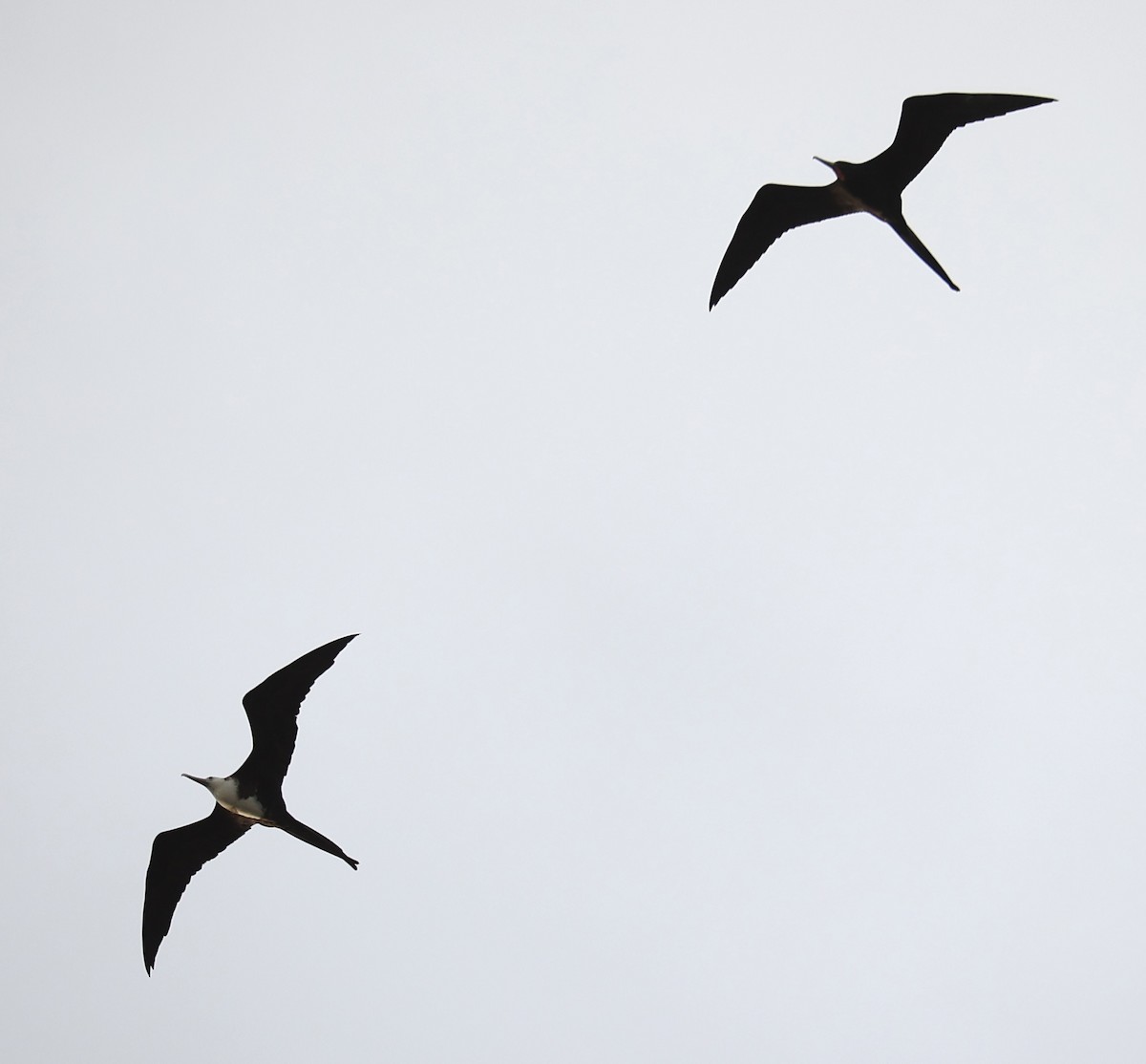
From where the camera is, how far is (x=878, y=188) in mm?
12555

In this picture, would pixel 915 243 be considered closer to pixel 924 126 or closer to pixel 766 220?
pixel 924 126

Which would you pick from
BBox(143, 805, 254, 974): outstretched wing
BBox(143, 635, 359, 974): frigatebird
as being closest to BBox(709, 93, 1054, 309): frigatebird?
BBox(143, 635, 359, 974): frigatebird

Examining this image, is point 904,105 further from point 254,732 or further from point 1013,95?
point 254,732

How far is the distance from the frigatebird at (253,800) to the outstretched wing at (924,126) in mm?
6670

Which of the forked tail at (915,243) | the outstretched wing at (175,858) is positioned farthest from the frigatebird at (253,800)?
the forked tail at (915,243)

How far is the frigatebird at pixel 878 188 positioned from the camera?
12.0 metres

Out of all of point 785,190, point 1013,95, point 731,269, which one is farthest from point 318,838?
point 1013,95

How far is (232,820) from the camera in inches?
502

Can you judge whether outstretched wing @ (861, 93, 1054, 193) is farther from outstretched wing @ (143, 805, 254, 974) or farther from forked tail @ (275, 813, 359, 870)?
outstretched wing @ (143, 805, 254, 974)

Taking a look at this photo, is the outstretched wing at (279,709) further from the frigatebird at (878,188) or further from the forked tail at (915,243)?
the forked tail at (915,243)

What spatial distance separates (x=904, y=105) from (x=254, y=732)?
8.21 meters

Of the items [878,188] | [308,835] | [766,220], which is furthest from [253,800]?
[878,188]

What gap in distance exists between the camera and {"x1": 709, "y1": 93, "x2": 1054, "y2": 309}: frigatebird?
39.5ft

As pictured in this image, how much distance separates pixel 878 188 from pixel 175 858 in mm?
9265
